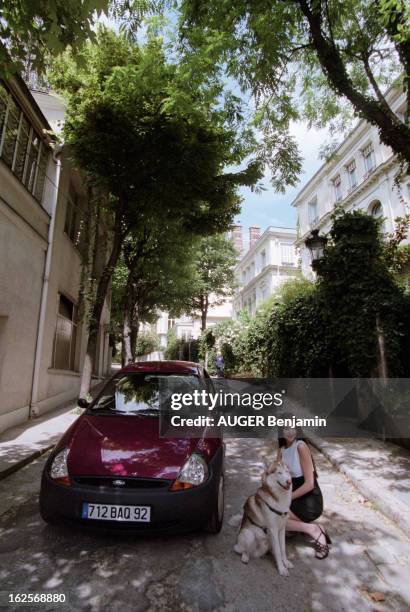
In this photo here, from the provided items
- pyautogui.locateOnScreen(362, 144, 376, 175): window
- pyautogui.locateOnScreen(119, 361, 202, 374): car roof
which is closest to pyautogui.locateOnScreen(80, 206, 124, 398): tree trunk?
pyautogui.locateOnScreen(119, 361, 202, 374): car roof

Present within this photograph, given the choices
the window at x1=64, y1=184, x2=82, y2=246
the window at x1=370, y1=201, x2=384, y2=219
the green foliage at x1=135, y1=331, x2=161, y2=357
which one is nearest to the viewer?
the window at x1=64, y1=184, x2=82, y2=246

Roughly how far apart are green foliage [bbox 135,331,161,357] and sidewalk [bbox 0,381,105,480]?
39.3m

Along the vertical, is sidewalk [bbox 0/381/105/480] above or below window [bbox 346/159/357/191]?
below

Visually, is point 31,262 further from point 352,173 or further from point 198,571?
point 352,173

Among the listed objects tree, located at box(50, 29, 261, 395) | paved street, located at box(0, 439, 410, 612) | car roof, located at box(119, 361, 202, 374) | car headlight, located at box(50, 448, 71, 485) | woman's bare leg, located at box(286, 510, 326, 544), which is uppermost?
tree, located at box(50, 29, 261, 395)

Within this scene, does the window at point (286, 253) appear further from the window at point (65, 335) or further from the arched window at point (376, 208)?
the window at point (65, 335)

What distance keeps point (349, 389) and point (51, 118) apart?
1315cm

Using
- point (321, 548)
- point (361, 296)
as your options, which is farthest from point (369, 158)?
point (321, 548)

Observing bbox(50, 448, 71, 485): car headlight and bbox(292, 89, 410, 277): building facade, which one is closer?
bbox(50, 448, 71, 485): car headlight

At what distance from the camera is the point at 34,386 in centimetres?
879

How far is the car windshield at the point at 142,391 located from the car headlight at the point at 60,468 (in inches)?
32.2

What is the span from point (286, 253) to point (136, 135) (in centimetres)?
2699

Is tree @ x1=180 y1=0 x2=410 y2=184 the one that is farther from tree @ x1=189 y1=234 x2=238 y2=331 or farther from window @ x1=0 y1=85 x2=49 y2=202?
tree @ x1=189 y1=234 x2=238 y2=331

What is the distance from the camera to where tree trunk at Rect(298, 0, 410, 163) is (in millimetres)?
5340
